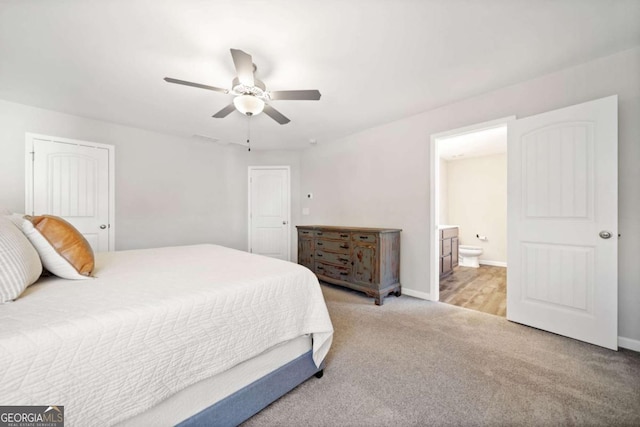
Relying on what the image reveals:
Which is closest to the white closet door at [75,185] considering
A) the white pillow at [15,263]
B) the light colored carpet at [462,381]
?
the white pillow at [15,263]

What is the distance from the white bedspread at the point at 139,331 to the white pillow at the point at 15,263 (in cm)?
6

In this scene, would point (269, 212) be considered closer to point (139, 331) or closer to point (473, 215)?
point (139, 331)

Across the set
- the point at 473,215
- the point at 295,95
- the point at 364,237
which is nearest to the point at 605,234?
the point at 364,237

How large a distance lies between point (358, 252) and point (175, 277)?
2180 mm

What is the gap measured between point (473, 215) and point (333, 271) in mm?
3854

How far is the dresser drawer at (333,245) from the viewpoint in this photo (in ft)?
10.8

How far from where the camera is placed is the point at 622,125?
1988 mm

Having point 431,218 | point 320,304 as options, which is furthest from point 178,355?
point 431,218

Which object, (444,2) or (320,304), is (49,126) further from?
(444,2)

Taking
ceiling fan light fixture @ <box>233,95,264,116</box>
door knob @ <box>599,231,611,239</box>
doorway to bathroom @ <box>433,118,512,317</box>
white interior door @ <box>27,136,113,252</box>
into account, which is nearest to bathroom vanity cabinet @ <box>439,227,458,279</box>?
doorway to bathroom @ <box>433,118,512,317</box>

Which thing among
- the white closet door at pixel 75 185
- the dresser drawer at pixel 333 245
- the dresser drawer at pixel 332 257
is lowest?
the dresser drawer at pixel 332 257

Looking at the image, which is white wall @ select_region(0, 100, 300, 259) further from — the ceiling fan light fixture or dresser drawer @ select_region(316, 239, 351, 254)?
the ceiling fan light fixture

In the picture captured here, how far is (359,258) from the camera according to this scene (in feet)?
10.3

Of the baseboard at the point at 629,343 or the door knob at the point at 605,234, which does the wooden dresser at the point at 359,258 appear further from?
the baseboard at the point at 629,343
